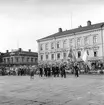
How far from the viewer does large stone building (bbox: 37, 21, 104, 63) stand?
4741 cm

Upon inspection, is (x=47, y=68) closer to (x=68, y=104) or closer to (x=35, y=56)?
(x=68, y=104)

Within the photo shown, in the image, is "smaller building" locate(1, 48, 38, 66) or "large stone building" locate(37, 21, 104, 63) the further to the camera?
"smaller building" locate(1, 48, 38, 66)

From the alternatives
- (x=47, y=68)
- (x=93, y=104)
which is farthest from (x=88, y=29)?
(x=93, y=104)

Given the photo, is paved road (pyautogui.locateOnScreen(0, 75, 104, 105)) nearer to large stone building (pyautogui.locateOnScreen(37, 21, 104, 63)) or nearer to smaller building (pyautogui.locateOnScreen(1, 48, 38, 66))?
large stone building (pyautogui.locateOnScreen(37, 21, 104, 63))

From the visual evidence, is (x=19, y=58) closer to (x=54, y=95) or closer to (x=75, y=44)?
(x=75, y=44)

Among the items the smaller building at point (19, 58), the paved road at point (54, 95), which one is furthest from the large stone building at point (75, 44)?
the paved road at point (54, 95)

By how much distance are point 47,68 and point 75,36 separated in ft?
88.7

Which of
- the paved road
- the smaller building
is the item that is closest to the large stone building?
the smaller building

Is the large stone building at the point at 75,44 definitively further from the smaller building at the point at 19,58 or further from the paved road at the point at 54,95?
the paved road at the point at 54,95

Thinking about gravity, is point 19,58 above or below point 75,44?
below

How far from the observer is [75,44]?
5275cm

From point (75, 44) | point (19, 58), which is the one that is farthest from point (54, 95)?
point (19, 58)

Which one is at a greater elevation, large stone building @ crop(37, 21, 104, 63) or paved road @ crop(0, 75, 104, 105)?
large stone building @ crop(37, 21, 104, 63)

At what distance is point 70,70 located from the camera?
105ft
